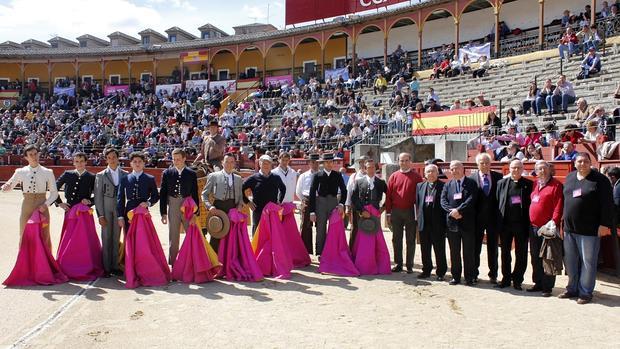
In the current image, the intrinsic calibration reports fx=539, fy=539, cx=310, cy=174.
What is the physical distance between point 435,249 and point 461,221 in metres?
0.54

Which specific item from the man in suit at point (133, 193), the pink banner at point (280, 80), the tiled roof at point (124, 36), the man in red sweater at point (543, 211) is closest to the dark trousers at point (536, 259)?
the man in red sweater at point (543, 211)

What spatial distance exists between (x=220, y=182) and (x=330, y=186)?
1757mm

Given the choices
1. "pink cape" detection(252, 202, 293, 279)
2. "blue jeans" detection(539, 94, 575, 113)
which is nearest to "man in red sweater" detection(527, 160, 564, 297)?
"pink cape" detection(252, 202, 293, 279)

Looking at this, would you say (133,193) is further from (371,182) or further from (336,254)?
(371,182)

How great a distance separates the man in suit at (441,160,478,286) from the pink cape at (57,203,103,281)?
4507 millimetres

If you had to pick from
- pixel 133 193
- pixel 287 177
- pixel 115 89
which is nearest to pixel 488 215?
pixel 287 177

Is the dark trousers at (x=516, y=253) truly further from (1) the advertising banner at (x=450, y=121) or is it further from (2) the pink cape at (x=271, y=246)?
(1) the advertising banner at (x=450, y=121)

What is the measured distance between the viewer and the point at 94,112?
33562 mm

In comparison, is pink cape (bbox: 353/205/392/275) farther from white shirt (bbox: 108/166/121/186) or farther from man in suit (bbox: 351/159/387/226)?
white shirt (bbox: 108/166/121/186)

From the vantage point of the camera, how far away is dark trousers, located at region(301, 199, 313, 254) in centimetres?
844

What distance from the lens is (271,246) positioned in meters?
7.26

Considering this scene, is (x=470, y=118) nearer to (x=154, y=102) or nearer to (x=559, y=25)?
(x=559, y=25)

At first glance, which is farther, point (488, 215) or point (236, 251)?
point (236, 251)

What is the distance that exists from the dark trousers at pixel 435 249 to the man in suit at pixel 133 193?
3.54 m
